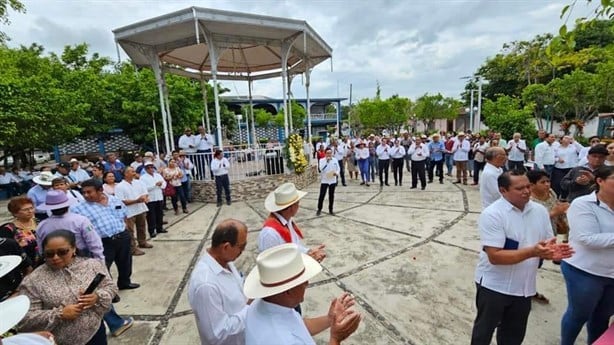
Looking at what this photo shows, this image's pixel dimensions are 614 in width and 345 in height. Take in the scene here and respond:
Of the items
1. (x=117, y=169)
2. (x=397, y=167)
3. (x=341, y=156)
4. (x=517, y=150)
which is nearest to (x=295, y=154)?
(x=341, y=156)

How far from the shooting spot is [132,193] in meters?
5.14

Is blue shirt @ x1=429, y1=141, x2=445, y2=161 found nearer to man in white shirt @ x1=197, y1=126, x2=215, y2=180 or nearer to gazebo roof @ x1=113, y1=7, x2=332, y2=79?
gazebo roof @ x1=113, y1=7, x2=332, y2=79

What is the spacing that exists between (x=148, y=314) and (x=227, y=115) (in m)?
21.9

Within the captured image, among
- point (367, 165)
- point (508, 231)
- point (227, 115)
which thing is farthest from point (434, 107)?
point (508, 231)

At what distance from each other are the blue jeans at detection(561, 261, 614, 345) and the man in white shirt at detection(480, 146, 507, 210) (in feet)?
4.30

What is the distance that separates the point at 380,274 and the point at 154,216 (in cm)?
463

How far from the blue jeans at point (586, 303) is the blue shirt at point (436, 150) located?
8010 mm

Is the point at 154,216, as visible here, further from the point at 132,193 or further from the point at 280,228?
the point at 280,228

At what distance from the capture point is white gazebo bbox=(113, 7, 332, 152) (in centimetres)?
781

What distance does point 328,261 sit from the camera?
464cm

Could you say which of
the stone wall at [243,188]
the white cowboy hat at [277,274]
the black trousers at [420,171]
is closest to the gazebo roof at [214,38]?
the stone wall at [243,188]

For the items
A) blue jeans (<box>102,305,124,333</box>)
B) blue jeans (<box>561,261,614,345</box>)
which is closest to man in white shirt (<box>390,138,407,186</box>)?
blue jeans (<box>561,261,614,345</box>)

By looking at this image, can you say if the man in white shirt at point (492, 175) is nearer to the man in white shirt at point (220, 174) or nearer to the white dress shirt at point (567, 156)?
the white dress shirt at point (567, 156)

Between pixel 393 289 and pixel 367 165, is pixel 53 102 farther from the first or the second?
pixel 393 289
